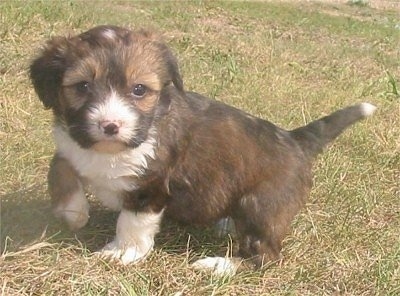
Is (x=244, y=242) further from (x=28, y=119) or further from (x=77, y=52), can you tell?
(x=28, y=119)

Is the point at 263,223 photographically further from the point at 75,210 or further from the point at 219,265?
the point at 75,210

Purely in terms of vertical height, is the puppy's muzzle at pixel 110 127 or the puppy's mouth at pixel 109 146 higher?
the puppy's muzzle at pixel 110 127

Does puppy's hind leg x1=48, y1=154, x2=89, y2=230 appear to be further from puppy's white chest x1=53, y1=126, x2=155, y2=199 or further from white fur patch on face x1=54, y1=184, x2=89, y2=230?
puppy's white chest x1=53, y1=126, x2=155, y2=199

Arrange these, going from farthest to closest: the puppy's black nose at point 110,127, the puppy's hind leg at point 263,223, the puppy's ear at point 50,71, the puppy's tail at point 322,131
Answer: the puppy's tail at point 322,131, the puppy's hind leg at point 263,223, the puppy's ear at point 50,71, the puppy's black nose at point 110,127

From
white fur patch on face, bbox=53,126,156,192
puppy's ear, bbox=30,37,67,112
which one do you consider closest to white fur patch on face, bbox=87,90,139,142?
white fur patch on face, bbox=53,126,156,192

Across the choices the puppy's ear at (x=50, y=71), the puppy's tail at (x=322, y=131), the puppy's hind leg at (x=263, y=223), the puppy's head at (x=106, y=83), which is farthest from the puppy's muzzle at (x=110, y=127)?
the puppy's tail at (x=322, y=131)

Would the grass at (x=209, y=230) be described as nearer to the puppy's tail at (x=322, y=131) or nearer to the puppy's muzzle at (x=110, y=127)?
the puppy's tail at (x=322, y=131)
